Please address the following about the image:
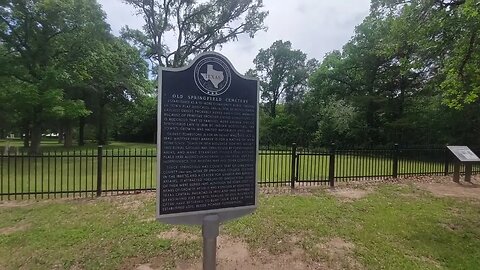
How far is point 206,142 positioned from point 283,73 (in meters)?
55.2

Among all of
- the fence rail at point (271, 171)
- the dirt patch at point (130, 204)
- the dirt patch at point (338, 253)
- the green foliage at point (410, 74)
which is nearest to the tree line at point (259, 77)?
the green foliage at point (410, 74)

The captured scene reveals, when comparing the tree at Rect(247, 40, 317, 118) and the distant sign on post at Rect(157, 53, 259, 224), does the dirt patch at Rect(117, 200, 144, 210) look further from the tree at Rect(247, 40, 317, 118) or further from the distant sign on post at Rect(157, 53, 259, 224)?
the tree at Rect(247, 40, 317, 118)

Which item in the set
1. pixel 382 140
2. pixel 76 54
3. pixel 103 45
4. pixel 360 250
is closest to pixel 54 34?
pixel 76 54

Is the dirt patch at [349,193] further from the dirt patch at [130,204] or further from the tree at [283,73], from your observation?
the tree at [283,73]

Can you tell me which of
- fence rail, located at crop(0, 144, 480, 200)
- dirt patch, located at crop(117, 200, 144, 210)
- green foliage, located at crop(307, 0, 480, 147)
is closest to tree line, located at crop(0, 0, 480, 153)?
green foliage, located at crop(307, 0, 480, 147)

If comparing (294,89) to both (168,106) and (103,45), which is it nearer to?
(103,45)

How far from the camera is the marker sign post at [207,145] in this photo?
3135 mm

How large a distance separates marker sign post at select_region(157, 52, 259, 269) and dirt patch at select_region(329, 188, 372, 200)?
546cm

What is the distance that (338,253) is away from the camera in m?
4.96

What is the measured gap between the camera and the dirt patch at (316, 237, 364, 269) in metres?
4.63

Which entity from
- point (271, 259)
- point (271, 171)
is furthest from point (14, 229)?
point (271, 171)

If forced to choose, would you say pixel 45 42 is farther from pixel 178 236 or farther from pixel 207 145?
pixel 207 145

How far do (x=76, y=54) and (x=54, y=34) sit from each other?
1434mm

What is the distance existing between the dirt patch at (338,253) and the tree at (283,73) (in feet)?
164
